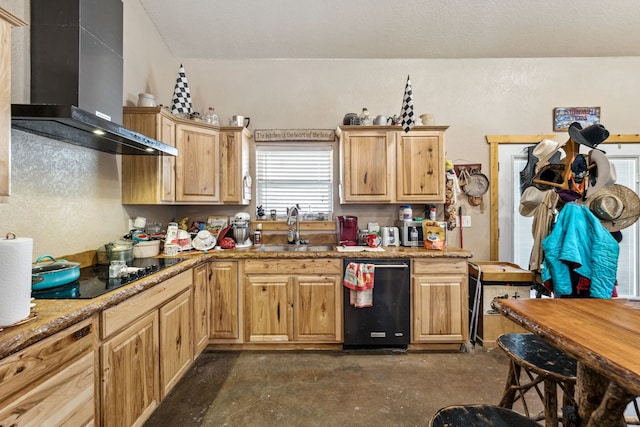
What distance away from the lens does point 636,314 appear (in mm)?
1102

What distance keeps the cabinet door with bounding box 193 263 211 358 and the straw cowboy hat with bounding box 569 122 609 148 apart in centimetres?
318

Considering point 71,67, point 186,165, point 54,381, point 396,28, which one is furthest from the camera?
point 396,28

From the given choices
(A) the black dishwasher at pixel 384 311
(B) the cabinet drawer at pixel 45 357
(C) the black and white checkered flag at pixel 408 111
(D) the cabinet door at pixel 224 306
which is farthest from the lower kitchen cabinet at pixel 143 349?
(C) the black and white checkered flag at pixel 408 111

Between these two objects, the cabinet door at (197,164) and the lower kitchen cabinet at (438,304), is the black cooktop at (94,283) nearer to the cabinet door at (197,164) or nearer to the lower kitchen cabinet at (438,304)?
the cabinet door at (197,164)

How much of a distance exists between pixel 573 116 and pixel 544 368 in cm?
338

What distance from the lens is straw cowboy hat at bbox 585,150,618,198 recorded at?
2010mm

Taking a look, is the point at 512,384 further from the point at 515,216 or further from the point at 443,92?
the point at 443,92

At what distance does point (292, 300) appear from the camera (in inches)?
99.0

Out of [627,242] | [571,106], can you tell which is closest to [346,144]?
[571,106]

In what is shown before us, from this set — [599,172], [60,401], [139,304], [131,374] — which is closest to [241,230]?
[139,304]

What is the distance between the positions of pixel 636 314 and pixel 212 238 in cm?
276

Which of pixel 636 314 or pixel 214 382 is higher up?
pixel 636 314

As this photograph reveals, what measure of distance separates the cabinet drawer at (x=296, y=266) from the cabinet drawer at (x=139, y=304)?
2.10 ft

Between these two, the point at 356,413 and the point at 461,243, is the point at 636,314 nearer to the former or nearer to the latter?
the point at 356,413
